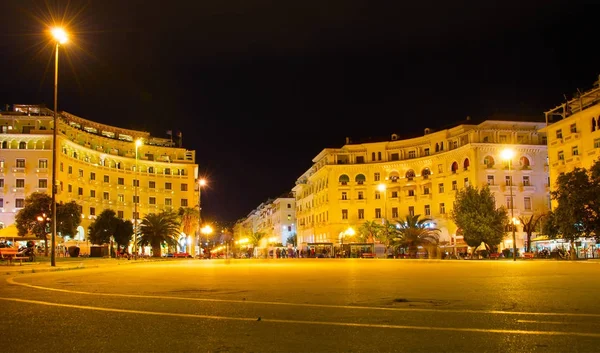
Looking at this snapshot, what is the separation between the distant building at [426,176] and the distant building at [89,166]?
84.0ft

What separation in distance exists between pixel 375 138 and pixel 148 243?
4085 cm

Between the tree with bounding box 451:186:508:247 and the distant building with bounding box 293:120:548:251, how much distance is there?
5.98 metres

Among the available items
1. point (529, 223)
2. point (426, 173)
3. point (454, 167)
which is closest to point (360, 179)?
point (426, 173)

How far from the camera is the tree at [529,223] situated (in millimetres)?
67450

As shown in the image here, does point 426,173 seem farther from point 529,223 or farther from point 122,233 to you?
point 122,233

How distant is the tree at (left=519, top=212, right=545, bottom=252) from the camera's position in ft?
221

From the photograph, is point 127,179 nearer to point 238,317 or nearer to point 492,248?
point 492,248

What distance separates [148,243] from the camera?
76.4 metres

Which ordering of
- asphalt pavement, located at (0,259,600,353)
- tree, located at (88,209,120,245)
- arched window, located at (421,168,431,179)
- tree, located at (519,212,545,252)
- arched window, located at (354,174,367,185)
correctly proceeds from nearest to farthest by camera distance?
asphalt pavement, located at (0,259,600,353) → tree, located at (519,212,545,252) → tree, located at (88,209,120,245) → arched window, located at (421,168,431,179) → arched window, located at (354,174,367,185)

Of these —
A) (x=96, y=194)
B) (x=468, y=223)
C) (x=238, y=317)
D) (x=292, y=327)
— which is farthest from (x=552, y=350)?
(x=96, y=194)

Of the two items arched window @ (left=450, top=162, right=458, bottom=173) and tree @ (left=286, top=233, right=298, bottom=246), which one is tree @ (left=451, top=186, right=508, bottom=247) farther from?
tree @ (left=286, top=233, right=298, bottom=246)

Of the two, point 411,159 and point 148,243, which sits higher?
point 411,159

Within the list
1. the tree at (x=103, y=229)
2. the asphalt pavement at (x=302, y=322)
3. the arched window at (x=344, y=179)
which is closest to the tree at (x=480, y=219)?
the arched window at (x=344, y=179)

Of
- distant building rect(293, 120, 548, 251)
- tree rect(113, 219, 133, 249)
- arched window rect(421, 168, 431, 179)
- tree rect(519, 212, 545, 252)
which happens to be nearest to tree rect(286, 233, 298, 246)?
distant building rect(293, 120, 548, 251)
